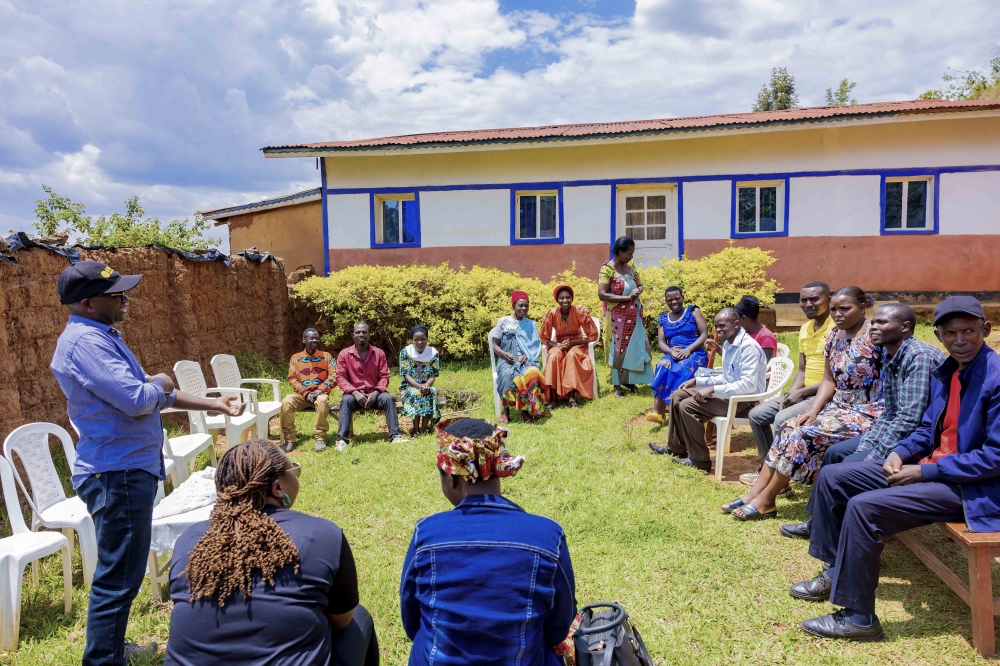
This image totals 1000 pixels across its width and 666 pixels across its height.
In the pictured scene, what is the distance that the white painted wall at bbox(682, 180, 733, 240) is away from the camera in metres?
12.4

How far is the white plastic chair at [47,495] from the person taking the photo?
12.0ft

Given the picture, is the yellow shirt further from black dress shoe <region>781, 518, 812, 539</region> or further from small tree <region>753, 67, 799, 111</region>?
small tree <region>753, 67, 799, 111</region>

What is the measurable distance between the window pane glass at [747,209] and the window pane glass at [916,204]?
112 inches

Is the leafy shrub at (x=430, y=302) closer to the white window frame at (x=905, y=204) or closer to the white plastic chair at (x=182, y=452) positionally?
the white plastic chair at (x=182, y=452)

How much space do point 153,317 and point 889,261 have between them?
12.6 metres

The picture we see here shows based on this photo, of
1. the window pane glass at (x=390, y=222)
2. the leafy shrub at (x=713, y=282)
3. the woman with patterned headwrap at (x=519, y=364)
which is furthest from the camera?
the window pane glass at (x=390, y=222)

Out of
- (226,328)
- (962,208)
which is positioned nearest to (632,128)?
(962,208)

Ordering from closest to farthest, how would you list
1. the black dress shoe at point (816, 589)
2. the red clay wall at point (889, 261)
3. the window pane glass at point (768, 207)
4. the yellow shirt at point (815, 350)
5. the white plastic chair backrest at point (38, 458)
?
the black dress shoe at point (816, 589), the white plastic chair backrest at point (38, 458), the yellow shirt at point (815, 350), the red clay wall at point (889, 261), the window pane glass at point (768, 207)

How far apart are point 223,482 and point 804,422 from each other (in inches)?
154

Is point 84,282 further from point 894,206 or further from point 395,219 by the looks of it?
point 894,206

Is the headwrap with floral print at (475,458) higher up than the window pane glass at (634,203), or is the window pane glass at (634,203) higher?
the window pane glass at (634,203)

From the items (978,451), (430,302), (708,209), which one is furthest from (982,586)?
(708,209)

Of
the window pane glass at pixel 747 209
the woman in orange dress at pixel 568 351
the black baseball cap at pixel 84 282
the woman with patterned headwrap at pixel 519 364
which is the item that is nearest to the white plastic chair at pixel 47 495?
the black baseball cap at pixel 84 282

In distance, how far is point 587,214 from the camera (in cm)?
1280
